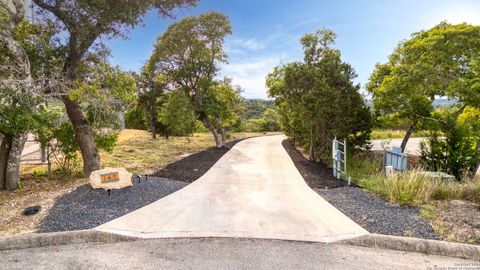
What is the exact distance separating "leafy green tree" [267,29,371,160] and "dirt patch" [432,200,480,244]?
5352 millimetres

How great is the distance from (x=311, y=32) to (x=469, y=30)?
4745 millimetres

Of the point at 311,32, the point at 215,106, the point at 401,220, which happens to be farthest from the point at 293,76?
the point at 401,220

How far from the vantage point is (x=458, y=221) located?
15.5 ft

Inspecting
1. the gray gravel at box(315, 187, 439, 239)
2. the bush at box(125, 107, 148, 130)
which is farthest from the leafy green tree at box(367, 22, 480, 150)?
the bush at box(125, 107, 148, 130)

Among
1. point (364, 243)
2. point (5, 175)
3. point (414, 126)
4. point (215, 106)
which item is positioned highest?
point (215, 106)

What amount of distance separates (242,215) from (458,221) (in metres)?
3.35

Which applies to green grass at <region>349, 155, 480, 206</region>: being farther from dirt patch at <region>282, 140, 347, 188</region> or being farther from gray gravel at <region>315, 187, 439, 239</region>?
dirt patch at <region>282, 140, 347, 188</region>

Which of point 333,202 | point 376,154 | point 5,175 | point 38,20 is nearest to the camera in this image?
point 333,202

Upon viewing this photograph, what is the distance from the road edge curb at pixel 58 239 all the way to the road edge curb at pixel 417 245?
3.14 meters

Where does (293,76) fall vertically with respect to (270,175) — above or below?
above

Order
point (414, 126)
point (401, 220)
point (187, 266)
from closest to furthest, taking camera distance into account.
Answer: point (187, 266) < point (401, 220) < point (414, 126)

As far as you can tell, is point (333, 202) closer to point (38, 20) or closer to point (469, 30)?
point (469, 30)

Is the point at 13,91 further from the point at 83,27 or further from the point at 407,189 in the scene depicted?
the point at 407,189

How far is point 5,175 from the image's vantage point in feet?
23.9
